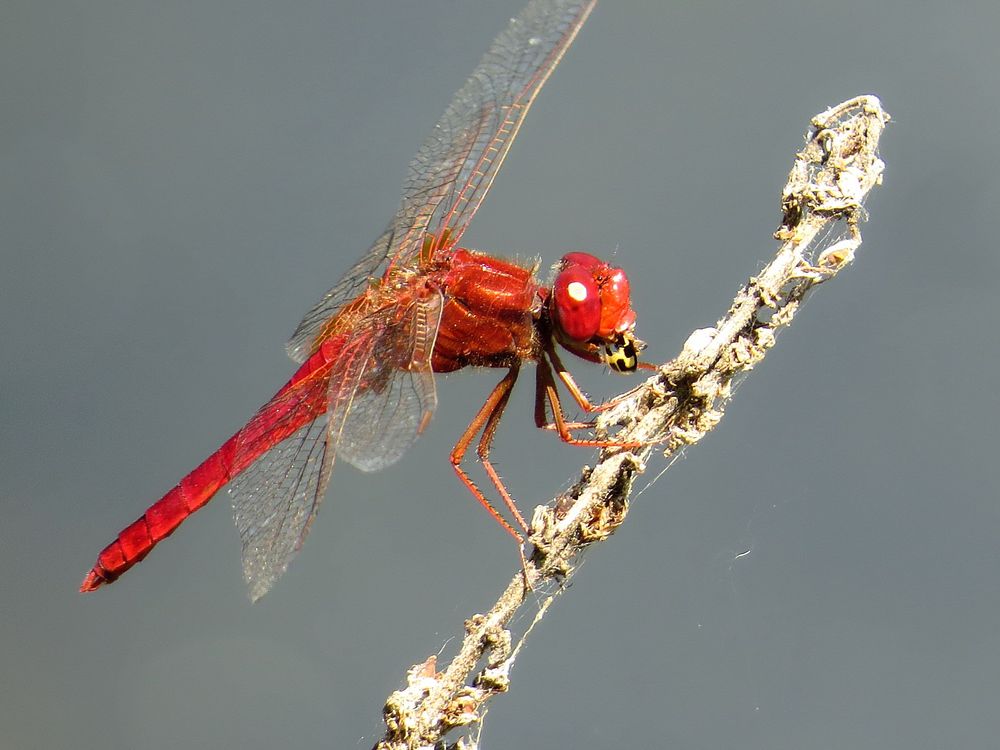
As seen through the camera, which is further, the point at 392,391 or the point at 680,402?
the point at 392,391

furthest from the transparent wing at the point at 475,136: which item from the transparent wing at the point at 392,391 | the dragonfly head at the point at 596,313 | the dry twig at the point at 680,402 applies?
the dry twig at the point at 680,402

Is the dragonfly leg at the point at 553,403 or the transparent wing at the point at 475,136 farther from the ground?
the transparent wing at the point at 475,136

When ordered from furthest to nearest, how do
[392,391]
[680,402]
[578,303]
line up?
[392,391] → [578,303] → [680,402]

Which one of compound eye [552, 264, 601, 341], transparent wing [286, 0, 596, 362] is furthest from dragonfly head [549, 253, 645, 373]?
transparent wing [286, 0, 596, 362]

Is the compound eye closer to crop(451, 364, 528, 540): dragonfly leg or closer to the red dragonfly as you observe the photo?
the red dragonfly

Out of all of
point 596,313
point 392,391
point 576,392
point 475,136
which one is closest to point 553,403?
point 576,392

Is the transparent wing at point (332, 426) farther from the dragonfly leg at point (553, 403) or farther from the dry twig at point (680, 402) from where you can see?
the dry twig at point (680, 402)

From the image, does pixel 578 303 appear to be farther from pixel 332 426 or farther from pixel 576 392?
pixel 332 426
